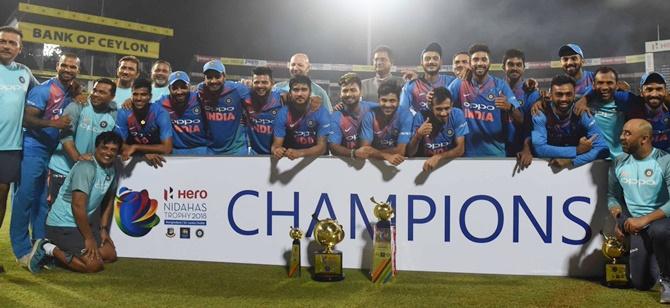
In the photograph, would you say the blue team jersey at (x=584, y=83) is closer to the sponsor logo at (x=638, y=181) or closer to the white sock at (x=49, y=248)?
the sponsor logo at (x=638, y=181)

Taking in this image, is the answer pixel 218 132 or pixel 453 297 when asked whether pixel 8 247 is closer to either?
pixel 218 132

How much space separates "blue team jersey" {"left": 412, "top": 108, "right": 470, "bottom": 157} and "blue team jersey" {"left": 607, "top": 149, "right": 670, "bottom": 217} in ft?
3.91

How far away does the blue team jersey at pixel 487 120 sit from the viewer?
427cm

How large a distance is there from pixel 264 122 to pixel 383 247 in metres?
1.76

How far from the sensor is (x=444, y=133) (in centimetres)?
406

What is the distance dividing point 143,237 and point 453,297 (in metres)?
2.70

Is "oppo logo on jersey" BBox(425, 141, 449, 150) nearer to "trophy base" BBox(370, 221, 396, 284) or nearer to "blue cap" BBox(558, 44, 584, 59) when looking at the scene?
"trophy base" BBox(370, 221, 396, 284)

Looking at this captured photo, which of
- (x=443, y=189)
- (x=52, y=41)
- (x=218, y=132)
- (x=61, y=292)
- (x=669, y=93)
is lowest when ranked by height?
(x=61, y=292)

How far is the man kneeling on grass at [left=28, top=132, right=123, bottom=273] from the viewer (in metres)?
3.75

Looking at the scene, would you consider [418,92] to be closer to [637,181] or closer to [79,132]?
[637,181]

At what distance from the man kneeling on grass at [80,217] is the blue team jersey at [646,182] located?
12.7ft

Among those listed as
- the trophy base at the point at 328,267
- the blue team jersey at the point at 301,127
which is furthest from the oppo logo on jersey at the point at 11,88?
the trophy base at the point at 328,267

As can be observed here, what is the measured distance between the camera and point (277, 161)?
4.05 metres

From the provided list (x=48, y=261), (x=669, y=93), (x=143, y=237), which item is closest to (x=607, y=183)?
(x=669, y=93)
